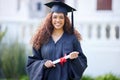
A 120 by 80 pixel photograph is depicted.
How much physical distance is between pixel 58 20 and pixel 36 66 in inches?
21.6

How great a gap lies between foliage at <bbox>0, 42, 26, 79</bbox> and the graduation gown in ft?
20.1

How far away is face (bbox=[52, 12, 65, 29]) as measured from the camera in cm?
597

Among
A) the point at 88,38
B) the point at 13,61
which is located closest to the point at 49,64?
the point at 13,61

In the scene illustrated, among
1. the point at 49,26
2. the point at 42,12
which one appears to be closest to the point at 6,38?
the point at 42,12

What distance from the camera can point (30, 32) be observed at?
1262 centimetres

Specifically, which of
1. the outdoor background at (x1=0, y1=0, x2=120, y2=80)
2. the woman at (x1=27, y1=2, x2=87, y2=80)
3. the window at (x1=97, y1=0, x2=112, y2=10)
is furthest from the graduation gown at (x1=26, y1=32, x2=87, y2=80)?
the window at (x1=97, y1=0, x2=112, y2=10)

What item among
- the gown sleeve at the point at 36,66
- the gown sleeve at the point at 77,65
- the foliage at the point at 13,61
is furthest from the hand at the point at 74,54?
the foliage at the point at 13,61

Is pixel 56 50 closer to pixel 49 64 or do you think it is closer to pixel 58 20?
pixel 49 64

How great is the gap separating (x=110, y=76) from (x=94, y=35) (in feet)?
8.27

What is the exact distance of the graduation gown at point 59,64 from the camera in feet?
19.5

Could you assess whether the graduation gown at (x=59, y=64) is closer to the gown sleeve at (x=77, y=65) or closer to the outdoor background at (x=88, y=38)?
the gown sleeve at (x=77, y=65)

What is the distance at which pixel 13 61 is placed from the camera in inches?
480

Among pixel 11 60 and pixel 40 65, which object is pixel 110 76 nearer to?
pixel 11 60

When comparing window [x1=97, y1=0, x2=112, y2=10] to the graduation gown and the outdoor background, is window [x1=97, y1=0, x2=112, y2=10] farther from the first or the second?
the graduation gown
